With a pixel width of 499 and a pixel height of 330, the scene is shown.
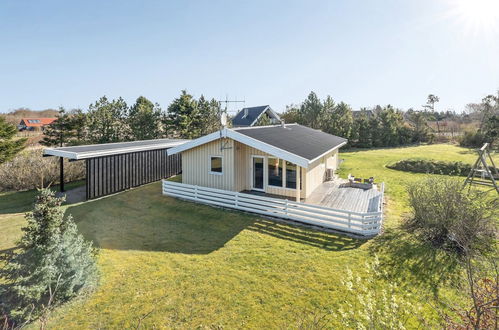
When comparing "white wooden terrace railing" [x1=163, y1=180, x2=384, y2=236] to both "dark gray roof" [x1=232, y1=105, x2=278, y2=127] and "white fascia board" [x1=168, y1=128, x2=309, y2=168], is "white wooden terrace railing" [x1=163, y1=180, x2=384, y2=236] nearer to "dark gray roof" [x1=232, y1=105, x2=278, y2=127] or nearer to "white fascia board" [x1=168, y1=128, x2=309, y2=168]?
"white fascia board" [x1=168, y1=128, x2=309, y2=168]

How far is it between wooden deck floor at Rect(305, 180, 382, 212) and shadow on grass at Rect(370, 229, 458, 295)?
2364 mm

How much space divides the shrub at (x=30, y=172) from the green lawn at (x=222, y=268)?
18.3 feet

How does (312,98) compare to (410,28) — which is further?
(312,98)

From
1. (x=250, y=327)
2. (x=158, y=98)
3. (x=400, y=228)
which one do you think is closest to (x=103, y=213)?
(x=250, y=327)

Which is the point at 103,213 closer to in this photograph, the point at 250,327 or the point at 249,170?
the point at 249,170

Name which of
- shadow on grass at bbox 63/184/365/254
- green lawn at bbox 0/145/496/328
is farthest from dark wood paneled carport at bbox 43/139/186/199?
green lawn at bbox 0/145/496/328

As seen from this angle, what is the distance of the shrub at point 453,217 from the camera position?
25.2ft

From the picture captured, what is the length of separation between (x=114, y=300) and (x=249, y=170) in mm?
8394

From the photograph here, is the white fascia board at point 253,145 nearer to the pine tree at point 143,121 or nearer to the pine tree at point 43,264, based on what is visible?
the pine tree at point 43,264

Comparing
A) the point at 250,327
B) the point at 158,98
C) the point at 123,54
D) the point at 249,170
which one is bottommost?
the point at 250,327

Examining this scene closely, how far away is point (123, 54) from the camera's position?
2159 centimetres

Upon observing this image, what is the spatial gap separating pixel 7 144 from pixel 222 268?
20.3 metres

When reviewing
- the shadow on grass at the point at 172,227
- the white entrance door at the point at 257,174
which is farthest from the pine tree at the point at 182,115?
the white entrance door at the point at 257,174

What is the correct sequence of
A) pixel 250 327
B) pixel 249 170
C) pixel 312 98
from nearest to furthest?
pixel 250 327, pixel 249 170, pixel 312 98
